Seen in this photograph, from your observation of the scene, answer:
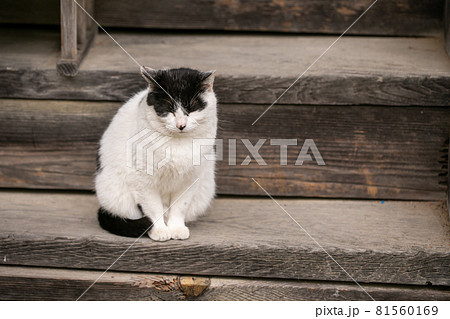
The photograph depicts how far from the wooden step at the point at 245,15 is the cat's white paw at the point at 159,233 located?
1190mm

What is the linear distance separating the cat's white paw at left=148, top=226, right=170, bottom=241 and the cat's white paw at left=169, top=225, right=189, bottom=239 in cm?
2

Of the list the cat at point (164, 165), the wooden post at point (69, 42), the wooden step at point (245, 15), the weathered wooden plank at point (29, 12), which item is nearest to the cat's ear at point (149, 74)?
the cat at point (164, 165)

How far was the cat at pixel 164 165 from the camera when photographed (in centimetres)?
211

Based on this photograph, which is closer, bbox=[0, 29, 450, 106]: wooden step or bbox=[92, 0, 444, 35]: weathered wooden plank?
bbox=[0, 29, 450, 106]: wooden step

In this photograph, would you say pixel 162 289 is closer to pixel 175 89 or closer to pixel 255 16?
pixel 175 89

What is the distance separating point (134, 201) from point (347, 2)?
151cm

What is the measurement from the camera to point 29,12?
2904mm

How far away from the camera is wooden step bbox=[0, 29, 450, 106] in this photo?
8.09ft

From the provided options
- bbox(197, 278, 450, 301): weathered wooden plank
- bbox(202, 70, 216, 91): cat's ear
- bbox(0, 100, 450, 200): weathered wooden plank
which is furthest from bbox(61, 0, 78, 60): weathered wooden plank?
bbox(197, 278, 450, 301): weathered wooden plank

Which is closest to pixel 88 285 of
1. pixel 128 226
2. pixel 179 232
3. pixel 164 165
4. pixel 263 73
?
pixel 128 226

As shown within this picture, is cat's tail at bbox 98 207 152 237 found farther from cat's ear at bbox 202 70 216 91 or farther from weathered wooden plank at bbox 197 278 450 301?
cat's ear at bbox 202 70 216 91

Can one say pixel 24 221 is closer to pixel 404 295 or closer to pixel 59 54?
pixel 59 54

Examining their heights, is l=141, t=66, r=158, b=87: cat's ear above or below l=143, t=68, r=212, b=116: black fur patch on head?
above

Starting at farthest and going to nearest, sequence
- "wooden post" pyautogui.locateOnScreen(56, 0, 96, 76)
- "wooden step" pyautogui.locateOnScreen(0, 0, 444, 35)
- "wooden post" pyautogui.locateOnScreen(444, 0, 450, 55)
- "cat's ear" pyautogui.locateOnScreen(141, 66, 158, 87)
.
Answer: "wooden step" pyautogui.locateOnScreen(0, 0, 444, 35)
"wooden post" pyautogui.locateOnScreen(444, 0, 450, 55)
"wooden post" pyautogui.locateOnScreen(56, 0, 96, 76)
"cat's ear" pyautogui.locateOnScreen(141, 66, 158, 87)
